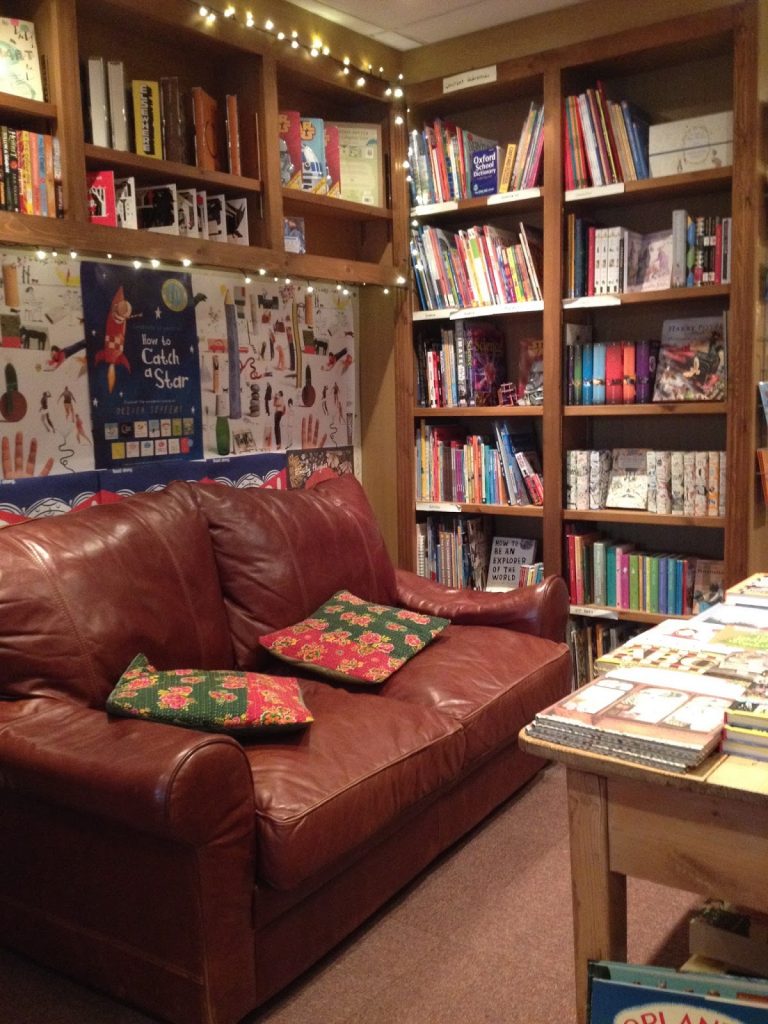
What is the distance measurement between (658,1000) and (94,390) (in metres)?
2.31

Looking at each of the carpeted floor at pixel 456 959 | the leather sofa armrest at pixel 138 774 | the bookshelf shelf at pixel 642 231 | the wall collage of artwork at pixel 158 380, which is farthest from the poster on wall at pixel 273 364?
the carpeted floor at pixel 456 959

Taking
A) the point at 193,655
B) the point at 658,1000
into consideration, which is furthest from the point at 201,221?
the point at 658,1000

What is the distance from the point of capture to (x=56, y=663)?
2.12 metres

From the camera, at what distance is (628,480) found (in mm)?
3545

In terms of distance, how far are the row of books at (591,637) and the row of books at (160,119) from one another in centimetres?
211

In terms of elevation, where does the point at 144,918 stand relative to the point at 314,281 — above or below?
below

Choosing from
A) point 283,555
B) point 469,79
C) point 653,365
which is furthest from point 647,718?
point 469,79

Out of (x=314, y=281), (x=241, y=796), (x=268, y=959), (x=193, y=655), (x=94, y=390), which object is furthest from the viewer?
(x=314, y=281)

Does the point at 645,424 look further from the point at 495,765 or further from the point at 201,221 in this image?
the point at 201,221

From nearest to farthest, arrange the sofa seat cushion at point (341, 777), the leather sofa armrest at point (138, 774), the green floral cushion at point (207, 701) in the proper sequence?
1. the leather sofa armrest at point (138, 774)
2. the sofa seat cushion at point (341, 777)
3. the green floral cushion at point (207, 701)

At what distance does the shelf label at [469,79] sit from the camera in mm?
3554

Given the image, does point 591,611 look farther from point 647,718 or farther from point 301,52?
point 301,52

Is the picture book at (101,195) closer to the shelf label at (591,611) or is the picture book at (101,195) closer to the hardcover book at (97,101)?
the hardcover book at (97,101)

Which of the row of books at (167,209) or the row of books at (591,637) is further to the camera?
the row of books at (591,637)
